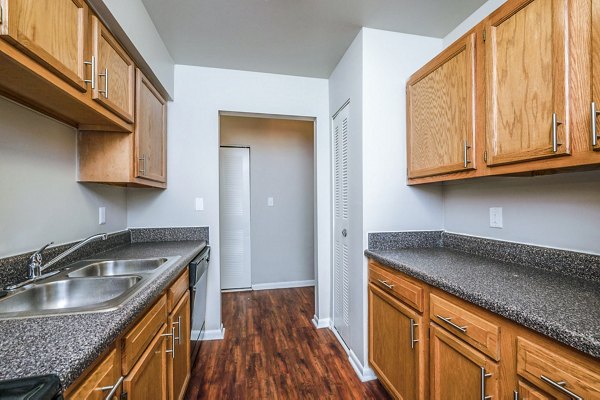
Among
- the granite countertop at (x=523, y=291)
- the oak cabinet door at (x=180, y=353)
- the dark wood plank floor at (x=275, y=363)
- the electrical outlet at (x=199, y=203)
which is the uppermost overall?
the electrical outlet at (x=199, y=203)

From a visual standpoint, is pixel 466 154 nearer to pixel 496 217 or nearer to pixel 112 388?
pixel 496 217

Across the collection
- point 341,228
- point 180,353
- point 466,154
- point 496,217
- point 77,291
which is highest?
point 466,154

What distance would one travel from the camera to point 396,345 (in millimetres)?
1508

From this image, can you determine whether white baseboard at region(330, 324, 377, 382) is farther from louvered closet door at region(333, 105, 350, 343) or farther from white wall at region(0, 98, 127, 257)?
white wall at region(0, 98, 127, 257)

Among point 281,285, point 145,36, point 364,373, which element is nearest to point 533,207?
point 364,373

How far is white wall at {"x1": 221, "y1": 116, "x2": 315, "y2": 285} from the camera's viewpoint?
362 centimetres

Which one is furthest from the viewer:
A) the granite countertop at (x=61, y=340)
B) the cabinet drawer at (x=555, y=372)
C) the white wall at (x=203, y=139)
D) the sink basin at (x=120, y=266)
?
the white wall at (x=203, y=139)

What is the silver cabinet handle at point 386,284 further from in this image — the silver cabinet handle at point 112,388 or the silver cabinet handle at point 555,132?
the silver cabinet handle at point 112,388

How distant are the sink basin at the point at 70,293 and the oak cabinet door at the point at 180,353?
0.29 m

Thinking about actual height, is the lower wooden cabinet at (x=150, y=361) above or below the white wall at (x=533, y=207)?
below

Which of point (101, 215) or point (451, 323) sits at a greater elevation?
point (101, 215)

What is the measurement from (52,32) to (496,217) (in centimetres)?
217

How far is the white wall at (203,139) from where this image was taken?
231 centimetres

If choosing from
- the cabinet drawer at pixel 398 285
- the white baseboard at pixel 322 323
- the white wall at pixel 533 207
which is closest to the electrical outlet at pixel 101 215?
the cabinet drawer at pixel 398 285
